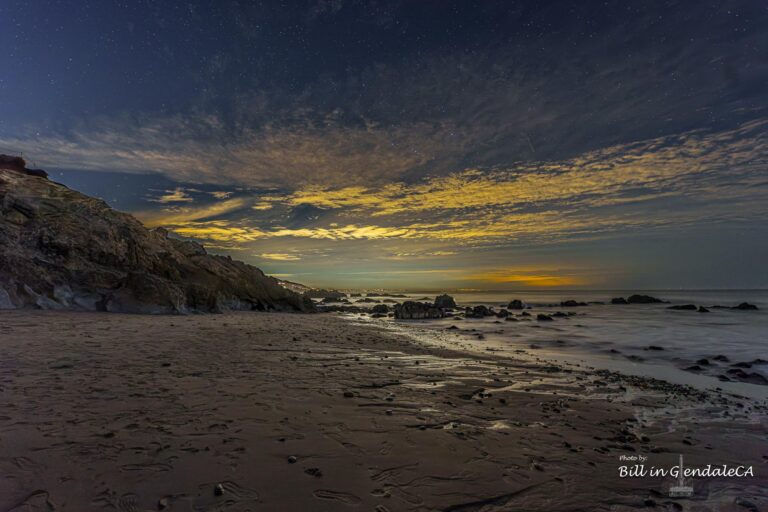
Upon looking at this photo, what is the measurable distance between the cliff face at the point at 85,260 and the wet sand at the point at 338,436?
1151cm

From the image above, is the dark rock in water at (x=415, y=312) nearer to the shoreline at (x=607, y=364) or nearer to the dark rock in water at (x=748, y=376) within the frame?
the shoreline at (x=607, y=364)

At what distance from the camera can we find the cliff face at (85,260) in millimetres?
19234

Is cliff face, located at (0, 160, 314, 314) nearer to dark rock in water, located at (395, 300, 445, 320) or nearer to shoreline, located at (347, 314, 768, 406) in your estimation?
dark rock in water, located at (395, 300, 445, 320)

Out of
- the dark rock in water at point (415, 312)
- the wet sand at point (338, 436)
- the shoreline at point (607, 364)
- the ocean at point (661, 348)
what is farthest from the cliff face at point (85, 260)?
the ocean at point (661, 348)

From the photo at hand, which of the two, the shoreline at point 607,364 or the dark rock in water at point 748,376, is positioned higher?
the dark rock in water at point 748,376

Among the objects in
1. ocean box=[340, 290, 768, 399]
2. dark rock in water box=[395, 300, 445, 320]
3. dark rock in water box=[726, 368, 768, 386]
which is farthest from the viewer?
dark rock in water box=[395, 300, 445, 320]

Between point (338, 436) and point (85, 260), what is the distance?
2419 cm

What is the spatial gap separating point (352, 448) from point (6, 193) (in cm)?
3028

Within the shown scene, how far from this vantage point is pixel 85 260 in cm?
2123

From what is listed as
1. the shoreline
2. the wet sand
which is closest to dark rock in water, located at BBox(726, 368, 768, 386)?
the shoreline

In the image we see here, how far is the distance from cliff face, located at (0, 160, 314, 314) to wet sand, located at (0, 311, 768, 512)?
1151 centimetres

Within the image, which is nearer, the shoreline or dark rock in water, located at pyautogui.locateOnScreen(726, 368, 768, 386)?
the shoreline

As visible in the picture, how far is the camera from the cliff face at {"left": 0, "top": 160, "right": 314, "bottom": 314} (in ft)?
63.1

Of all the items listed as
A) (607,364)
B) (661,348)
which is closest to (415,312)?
(661,348)
